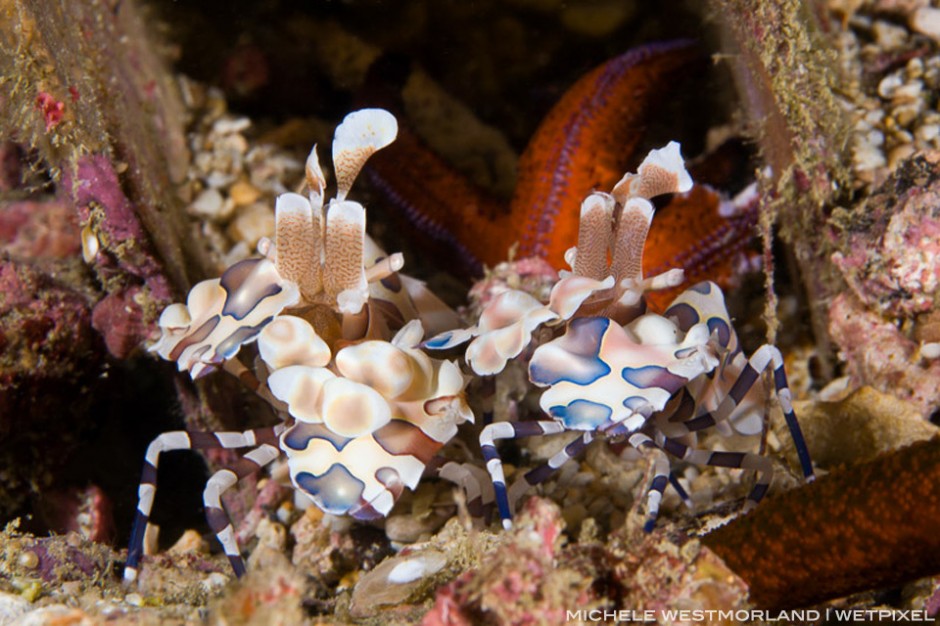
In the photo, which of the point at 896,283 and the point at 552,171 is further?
the point at 552,171

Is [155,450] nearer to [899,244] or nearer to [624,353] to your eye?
[624,353]

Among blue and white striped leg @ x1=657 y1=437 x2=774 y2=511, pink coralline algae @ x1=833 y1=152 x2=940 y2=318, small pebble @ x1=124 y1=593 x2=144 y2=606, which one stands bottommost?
small pebble @ x1=124 y1=593 x2=144 y2=606

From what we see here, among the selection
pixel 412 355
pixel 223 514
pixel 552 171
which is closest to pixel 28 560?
pixel 223 514

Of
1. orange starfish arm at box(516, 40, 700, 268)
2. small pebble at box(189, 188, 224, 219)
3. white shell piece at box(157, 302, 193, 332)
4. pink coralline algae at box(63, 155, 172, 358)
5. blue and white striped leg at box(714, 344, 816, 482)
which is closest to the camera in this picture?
blue and white striped leg at box(714, 344, 816, 482)

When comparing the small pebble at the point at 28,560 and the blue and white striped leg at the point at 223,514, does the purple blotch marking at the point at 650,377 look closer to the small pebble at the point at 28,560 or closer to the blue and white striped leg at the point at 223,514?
the blue and white striped leg at the point at 223,514

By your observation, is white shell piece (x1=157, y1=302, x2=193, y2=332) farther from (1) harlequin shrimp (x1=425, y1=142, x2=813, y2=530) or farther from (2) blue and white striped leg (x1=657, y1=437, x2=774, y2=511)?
(2) blue and white striped leg (x1=657, y1=437, x2=774, y2=511)

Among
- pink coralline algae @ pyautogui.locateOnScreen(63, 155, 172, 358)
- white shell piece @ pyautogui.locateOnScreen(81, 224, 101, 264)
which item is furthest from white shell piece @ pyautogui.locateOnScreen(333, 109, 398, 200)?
white shell piece @ pyautogui.locateOnScreen(81, 224, 101, 264)

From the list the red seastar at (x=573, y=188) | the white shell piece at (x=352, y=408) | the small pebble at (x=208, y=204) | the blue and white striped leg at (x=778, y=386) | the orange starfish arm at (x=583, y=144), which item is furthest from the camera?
the small pebble at (x=208, y=204)

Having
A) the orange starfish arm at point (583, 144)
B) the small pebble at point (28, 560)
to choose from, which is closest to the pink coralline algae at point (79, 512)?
the small pebble at point (28, 560)
